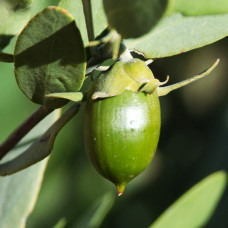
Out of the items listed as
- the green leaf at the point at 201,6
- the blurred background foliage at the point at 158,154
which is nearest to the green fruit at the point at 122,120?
the green leaf at the point at 201,6

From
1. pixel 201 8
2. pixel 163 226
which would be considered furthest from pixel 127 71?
pixel 163 226

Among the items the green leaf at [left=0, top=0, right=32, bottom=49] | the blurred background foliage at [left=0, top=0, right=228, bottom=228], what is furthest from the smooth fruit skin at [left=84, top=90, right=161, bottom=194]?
the blurred background foliage at [left=0, top=0, right=228, bottom=228]

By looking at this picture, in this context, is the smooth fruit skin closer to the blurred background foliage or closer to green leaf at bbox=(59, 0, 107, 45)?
green leaf at bbox=(59, 0, 107, 45)

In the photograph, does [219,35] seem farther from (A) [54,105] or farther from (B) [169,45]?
(A) [54,105]

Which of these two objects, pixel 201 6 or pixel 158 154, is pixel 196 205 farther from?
pixel 158 154

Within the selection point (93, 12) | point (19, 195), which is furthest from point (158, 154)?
point (93, 12)

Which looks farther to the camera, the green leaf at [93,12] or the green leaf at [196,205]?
the green leaf at [196,205]

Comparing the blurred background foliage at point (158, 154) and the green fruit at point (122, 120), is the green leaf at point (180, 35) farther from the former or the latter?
the blurred background foliage at point (158, 154)
